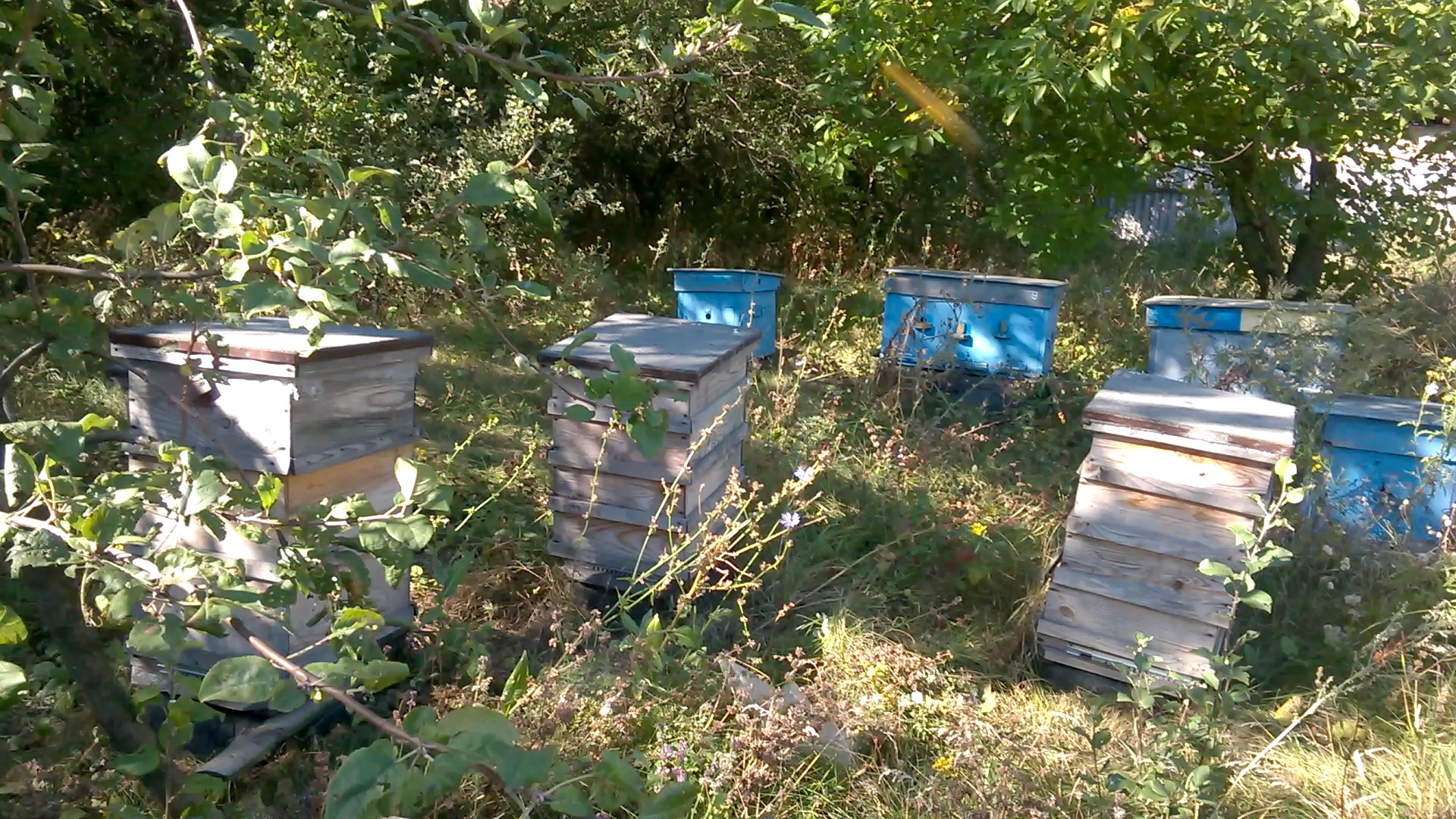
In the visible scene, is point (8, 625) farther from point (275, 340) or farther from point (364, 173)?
point (275, 340)

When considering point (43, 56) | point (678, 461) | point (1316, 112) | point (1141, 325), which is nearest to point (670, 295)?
point (1141, 325)

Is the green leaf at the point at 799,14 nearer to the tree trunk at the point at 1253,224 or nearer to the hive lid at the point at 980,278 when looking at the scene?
the hive lid at the point at 980,278

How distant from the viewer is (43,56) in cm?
197

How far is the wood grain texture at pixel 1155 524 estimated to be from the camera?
10.1ft

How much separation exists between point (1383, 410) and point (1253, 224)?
421 cm

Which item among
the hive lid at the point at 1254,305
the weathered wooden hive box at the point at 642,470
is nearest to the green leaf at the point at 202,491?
the weathered wooden hive box at the point at 642,470

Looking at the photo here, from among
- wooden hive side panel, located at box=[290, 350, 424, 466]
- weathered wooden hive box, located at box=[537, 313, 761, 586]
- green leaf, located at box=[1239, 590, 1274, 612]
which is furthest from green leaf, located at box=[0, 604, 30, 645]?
green leaf, located at box=[1239, 590, 1274, 612]

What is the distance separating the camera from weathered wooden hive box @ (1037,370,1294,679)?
9.98ft

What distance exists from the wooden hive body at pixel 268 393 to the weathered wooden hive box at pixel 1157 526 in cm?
216

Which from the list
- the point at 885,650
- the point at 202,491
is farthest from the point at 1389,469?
the point at 202,491

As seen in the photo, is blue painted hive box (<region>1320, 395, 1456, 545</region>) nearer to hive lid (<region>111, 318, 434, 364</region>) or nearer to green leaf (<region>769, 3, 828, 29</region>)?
green leaf (<region>769, 3, 828, 29</region>)

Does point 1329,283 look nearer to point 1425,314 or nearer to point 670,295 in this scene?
point 1425,314

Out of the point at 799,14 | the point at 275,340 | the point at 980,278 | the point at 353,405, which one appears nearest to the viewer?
the point at 799,14

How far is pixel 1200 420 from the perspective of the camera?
314cm
